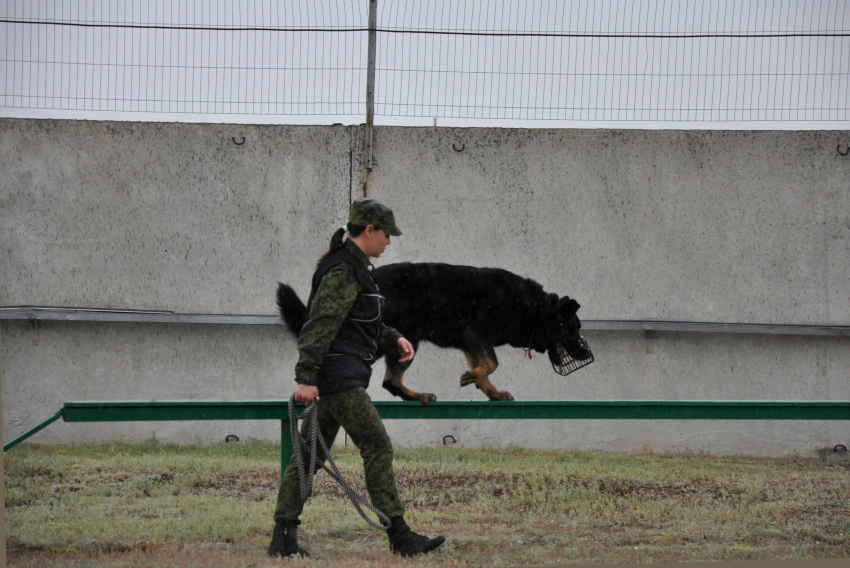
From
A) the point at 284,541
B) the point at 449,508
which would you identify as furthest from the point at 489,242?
the point at 284,541

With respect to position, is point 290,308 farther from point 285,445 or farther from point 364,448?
point 364,448

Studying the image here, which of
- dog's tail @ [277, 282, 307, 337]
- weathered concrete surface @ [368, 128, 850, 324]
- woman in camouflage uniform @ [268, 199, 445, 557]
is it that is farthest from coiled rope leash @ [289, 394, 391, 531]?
weathered concrete surface @ [368, 128, 850, 324]

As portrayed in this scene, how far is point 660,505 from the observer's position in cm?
471

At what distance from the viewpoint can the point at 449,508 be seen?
463 centimetres

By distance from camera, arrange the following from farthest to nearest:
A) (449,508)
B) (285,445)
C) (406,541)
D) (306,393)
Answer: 1. (449,508)
2. (285,445)
3. (406,541)
4. (306,393)

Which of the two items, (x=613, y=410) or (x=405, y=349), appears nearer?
(x=405, y=349)

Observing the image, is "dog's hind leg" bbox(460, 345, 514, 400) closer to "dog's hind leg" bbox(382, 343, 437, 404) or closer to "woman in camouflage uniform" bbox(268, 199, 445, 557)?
"dog's hind leg" bbox(382, 343, 437, 404)

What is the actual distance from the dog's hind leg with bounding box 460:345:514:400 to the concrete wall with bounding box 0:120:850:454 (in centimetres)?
198

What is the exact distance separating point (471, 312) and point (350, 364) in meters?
1.76

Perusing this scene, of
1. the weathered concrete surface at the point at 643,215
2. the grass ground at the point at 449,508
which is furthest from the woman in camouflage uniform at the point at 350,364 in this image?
the weathered concrete surface at the point at 643,215

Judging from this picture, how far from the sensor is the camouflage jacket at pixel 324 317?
9.89 ft

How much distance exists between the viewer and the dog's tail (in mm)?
4137

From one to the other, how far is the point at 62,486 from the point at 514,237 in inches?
167

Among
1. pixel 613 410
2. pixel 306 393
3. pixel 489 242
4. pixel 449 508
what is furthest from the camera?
pixel 489 242
